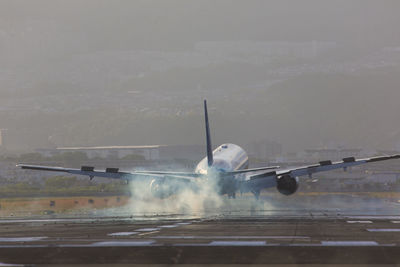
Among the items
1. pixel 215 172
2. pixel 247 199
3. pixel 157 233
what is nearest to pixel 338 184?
pixel 247 199

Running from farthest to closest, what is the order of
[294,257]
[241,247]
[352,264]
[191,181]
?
[191,181], [241,247], [294,257], [352,264]

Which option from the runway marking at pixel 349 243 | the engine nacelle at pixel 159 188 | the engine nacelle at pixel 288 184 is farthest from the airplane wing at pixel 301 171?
the runway marking at pixel 349 243

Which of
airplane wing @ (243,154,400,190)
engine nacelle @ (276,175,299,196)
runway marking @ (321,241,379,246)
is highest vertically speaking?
airplane wing @ (243,154,400,190)

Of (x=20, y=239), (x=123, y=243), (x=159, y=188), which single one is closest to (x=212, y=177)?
(x=159, y=188)

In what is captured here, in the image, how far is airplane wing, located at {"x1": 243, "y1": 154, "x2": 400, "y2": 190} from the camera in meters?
76.5

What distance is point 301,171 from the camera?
79.4 meters

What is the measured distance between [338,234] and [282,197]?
8829 centimetres

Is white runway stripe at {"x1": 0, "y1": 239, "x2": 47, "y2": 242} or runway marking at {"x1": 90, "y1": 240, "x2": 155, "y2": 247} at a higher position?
white runway stripe at {"x1": 0, "y1": 239, "x2": 47, "y2": 242}

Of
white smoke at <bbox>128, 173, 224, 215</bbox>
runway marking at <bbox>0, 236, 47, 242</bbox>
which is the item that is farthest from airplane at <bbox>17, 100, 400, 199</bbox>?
runway marking at <bbox>0, 236, 47, 242</bbox>

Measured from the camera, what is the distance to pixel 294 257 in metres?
33.0

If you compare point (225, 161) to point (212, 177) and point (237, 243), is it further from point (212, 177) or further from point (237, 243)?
point (237, 243)

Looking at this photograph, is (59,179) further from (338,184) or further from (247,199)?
(247,199)

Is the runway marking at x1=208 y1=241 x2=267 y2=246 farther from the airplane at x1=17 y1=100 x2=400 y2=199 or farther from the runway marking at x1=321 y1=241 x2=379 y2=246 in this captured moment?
the airplane at x1=17 y1=100 x2=400 y2=199

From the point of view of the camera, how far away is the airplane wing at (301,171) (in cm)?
7650
